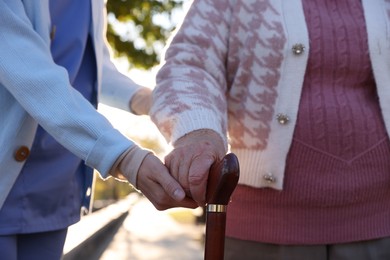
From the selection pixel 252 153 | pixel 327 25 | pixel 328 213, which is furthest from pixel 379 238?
pixel 327 25

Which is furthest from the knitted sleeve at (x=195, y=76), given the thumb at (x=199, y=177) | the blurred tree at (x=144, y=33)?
the blurred tree at (x=144, y=33)

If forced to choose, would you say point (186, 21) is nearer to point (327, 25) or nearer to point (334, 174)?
point (327, 25)

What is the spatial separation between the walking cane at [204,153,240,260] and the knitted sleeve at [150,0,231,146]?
399mm

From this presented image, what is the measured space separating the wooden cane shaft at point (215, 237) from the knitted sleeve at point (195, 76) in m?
0.43

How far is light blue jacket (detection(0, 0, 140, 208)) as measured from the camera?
233 cm

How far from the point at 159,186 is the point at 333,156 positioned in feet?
1.94

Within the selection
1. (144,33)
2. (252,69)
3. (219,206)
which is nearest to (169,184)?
(219,206)

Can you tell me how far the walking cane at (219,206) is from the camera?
192 cm

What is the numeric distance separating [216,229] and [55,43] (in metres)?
1.01

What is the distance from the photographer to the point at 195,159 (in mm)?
2119

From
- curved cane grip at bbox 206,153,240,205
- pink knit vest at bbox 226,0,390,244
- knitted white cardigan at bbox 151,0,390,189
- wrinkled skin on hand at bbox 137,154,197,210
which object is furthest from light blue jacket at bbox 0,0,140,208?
pink knit vest at bbox 226,0,390,244

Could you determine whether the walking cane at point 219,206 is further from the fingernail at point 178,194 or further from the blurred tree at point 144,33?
the blurred tree at point 144,33

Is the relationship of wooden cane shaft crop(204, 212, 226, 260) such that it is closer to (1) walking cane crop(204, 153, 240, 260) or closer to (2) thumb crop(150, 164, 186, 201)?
(1) walking cane crop(204, 153, 240, 260)

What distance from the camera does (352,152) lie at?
2.54 meters
